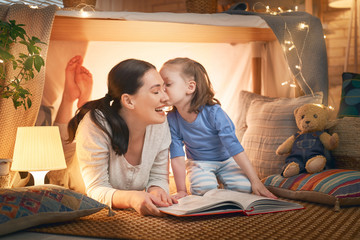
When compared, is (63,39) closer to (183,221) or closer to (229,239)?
(183,221)

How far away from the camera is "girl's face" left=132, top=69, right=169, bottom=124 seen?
1469 millimetres

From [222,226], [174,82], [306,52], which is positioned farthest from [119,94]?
[306,52]

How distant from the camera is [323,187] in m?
1.48

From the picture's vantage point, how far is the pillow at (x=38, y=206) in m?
1.10

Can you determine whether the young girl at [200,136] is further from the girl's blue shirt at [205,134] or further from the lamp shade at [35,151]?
the lamp shade at [35,151]

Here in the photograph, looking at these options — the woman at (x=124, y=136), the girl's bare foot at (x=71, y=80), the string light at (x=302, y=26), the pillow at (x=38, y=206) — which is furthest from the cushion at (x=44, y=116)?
the string light at (x=302, y=26)

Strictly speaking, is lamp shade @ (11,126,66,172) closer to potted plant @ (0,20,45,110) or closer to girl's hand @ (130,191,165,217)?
potted plant @ (0,20,45,110)

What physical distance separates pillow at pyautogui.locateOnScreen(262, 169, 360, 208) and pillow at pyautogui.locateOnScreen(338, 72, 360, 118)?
0.45m

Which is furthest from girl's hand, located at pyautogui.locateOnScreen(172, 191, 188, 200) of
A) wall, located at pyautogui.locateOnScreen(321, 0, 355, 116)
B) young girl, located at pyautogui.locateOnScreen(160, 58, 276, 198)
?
wall, located at pyautogui.locateOnScreen(321, 0, 355, 116)

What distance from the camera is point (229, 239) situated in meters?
1.07

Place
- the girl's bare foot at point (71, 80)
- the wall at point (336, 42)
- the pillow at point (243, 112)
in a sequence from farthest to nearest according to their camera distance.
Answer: the wall at point (336, 42) < the girl's bare foot at point (71, 80) < the pillow at point (243, 112)

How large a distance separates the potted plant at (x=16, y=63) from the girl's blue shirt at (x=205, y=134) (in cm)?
59

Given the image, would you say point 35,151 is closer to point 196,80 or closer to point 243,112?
point 196,80

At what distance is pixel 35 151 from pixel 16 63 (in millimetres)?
357
